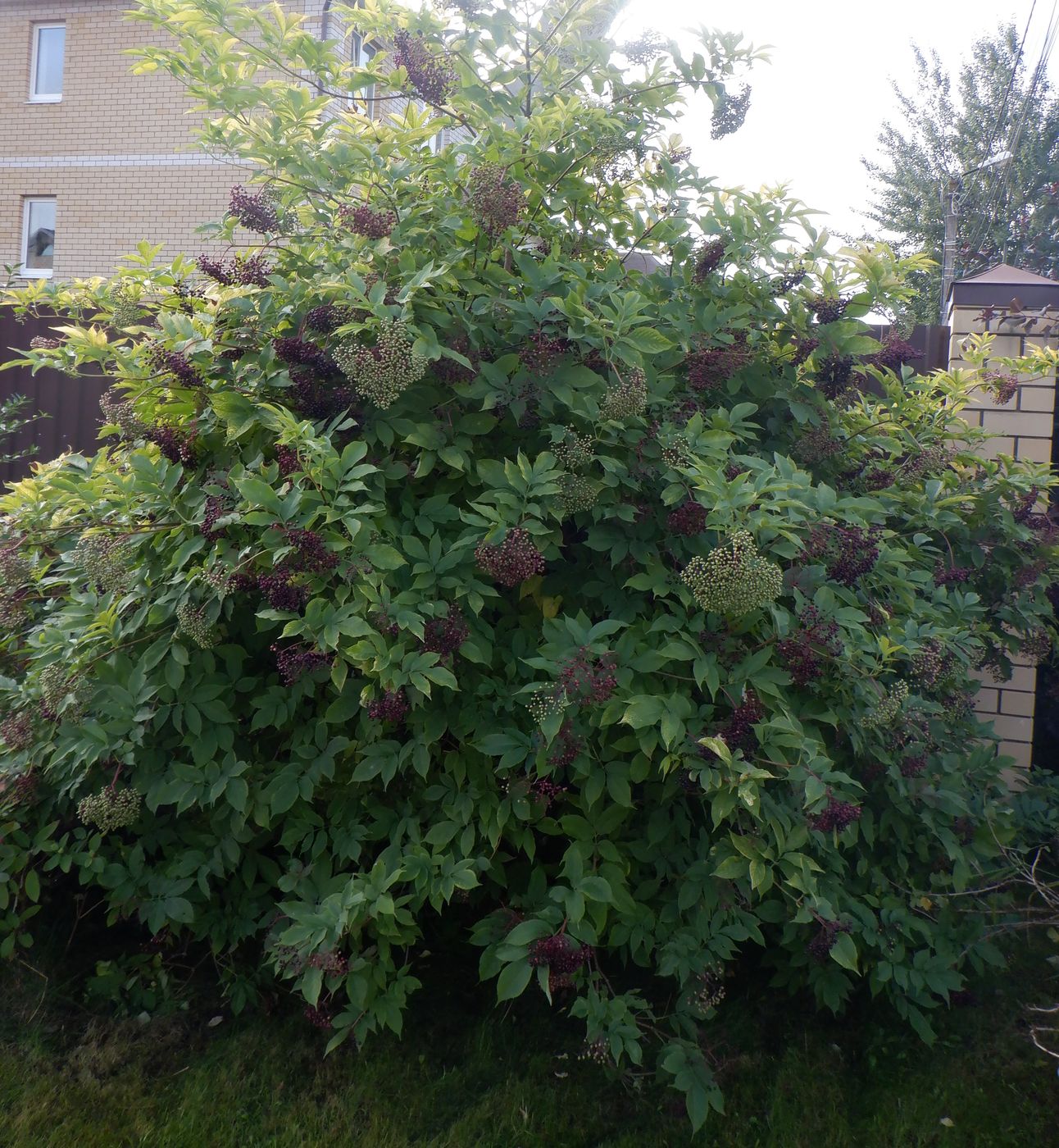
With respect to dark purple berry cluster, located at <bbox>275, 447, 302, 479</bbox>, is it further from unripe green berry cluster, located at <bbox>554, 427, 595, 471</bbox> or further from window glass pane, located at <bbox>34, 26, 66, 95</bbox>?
window glass pane, located at <bbox>34, 26, 66, 95</bbox>

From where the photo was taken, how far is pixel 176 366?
2.37m

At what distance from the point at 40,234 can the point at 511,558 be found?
55.8 ft

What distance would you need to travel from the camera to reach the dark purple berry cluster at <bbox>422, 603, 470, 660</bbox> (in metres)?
2.17

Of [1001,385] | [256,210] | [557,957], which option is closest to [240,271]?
[256,210]

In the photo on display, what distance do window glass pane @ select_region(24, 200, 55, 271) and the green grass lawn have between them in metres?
15.8

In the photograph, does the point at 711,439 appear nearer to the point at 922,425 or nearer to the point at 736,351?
the point at 736,351

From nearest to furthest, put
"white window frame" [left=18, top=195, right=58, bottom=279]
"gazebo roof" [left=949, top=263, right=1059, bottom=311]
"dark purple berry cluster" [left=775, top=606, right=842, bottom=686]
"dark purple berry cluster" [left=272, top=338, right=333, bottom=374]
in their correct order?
"dark purple berry cluster" [left=775, top=606, right=842, bottom=686], "dark purple berry cluster" [left=272, top=338, right=333, bottom=374], "gazebo roof" [left=949, top=263, right=1059, bottom=311], "white window frame" [left=18, top=195, right=58, bottom=279]

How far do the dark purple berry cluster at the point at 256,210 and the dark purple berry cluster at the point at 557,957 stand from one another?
1.92 m

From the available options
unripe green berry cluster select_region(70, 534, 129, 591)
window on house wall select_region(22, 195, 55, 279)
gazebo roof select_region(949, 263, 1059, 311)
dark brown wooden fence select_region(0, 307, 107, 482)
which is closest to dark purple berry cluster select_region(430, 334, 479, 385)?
unripe green berry cluster select_region(70, 534, 129, 591)

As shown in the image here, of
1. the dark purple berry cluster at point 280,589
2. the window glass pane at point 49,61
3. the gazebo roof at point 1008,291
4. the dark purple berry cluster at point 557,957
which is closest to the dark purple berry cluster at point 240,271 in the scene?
the dark purple berry cluster at point 280,589

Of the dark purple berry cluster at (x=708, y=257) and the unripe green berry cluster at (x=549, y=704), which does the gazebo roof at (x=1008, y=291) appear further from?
the unripe green berry cluster at (x=549, y=704)

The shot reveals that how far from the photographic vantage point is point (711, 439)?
7.71ft

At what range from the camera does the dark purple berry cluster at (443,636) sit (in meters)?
2.17

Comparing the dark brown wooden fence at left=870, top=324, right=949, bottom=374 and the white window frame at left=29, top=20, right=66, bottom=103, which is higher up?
the white window frame at left=29, top=20, right=66, bottom=103
